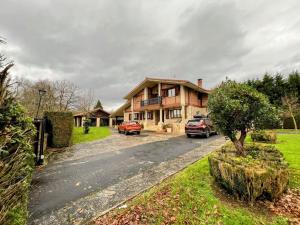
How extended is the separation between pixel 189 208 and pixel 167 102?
22.2 m

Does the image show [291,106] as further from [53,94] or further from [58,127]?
[53,94]

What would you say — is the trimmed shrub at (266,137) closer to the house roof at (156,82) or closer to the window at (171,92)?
the house roof at (156,82)

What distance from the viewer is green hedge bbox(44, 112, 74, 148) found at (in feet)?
41.9

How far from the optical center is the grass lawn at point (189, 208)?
11.2 feet

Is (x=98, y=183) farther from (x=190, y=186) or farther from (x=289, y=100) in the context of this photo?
(x=289, y=100)

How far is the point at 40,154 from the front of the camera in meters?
8.60

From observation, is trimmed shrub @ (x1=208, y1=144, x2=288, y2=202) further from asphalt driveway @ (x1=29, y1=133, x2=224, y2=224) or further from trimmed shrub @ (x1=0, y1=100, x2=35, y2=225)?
trimmed shrub @ (x1=0, y1=100, x2=35, y2=225)

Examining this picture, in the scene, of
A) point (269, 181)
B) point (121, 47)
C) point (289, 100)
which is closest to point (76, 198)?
point (269, 181)

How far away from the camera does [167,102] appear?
2562cm

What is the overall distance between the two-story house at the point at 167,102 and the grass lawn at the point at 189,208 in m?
17.9

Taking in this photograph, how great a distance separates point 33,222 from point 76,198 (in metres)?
1.16

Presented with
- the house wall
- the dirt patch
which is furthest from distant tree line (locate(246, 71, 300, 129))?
the dirt patch

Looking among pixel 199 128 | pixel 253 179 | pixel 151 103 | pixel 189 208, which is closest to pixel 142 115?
pixel 151 103

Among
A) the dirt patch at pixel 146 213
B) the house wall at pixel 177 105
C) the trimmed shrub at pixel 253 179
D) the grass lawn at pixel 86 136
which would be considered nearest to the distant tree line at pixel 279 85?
the house wall at pixel 177 105
